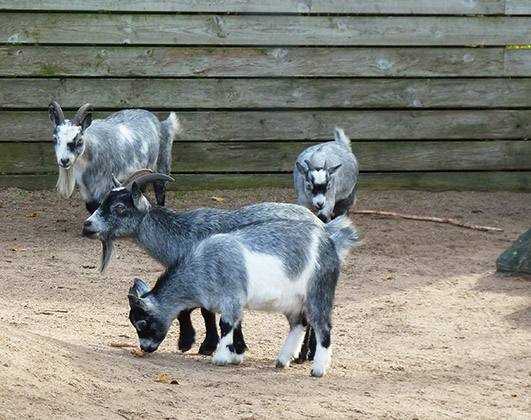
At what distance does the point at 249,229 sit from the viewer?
15.0 ft

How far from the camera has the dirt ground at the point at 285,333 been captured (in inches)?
143

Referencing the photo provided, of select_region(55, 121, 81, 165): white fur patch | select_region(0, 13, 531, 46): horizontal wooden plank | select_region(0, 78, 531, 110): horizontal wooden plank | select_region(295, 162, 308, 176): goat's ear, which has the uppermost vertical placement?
select_region(0, 13, 531, 46): horizontal wooden plank

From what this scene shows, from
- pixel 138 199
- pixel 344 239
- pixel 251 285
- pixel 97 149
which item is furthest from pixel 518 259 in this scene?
pixel 97 149

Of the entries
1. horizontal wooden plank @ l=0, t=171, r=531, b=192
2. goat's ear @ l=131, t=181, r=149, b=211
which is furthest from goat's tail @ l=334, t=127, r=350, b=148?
goat's ear @ l=131, t=181, r=149, b=211

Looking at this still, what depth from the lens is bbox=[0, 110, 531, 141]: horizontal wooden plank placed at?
8.66 m

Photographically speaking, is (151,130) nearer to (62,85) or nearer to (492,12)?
(62,85)

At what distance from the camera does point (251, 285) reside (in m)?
4.39

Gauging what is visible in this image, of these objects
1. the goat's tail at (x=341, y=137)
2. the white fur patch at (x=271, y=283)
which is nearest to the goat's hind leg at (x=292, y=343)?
the white fur patch at (x=271, y=283)

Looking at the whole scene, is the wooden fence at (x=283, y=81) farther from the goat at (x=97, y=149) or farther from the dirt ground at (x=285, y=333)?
the goat at (x=97, y=149)

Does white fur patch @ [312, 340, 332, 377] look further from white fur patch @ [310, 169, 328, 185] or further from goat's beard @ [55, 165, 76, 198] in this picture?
goat's beard @ [55, 165, 76, 198]

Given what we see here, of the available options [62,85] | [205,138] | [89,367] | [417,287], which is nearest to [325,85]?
[205,138]

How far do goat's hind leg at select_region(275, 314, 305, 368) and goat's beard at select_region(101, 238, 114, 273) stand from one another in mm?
1112

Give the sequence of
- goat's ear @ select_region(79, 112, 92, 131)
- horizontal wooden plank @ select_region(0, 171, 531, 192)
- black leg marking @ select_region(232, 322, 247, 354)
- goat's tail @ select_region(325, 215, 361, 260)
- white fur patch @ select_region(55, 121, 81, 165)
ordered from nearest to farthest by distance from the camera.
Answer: black leg marking @ select_region(232, 322, 247, 354) < goat's tail @ select_region(325, 215, 361, 260) < white fur patch @ select_region(55, 121, 81, 165) < goat's ear @ select_region(79, 112, 92, 131) < horizontal wooden plank @ select_region(0, 171, 531, 192)

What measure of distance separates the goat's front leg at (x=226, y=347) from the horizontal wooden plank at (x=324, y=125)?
187 inches
